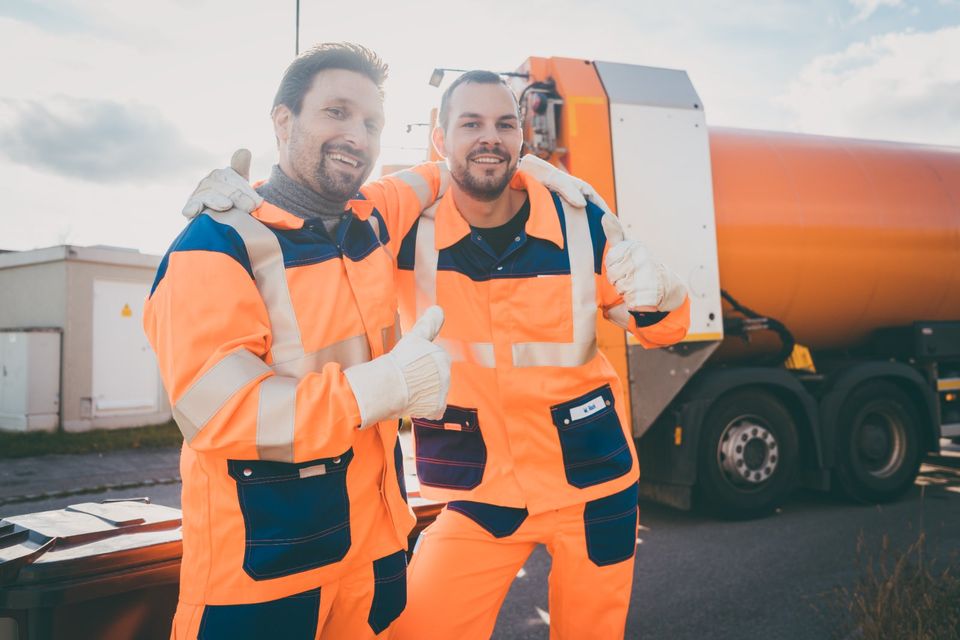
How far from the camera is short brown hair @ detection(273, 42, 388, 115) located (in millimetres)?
1743

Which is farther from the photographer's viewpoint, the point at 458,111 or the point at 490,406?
the point at 458,111

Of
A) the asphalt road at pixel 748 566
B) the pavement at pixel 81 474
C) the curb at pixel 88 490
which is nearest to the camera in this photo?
the asphalt road at pixel 748 566

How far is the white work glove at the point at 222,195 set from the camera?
1548 mm

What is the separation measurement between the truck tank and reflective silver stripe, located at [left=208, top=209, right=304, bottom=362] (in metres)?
3.84

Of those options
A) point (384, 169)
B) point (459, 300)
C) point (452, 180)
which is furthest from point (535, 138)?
point (459, 300)

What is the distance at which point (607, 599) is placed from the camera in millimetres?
2023

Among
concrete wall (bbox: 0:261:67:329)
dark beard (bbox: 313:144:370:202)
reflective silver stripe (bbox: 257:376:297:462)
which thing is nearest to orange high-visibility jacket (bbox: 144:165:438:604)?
reflective silver stripe (bbox: 257:376:297:462)

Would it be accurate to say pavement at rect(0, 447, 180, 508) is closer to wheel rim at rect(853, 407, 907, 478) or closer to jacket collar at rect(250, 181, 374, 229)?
jacket collar at rect(250, 181, 374, 229)

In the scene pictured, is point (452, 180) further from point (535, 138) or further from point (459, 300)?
point (535, 138)

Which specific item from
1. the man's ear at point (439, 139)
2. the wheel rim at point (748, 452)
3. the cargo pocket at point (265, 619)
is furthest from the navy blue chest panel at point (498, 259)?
the wheel rim at point (748, 452)

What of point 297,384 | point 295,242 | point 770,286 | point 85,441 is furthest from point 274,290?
point 85,441

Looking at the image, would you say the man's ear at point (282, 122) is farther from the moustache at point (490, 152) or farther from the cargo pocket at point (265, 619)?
the cargo pocket at point (265, 619)

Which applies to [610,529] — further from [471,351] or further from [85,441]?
[85,441]

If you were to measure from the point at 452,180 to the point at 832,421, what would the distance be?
398 cm
